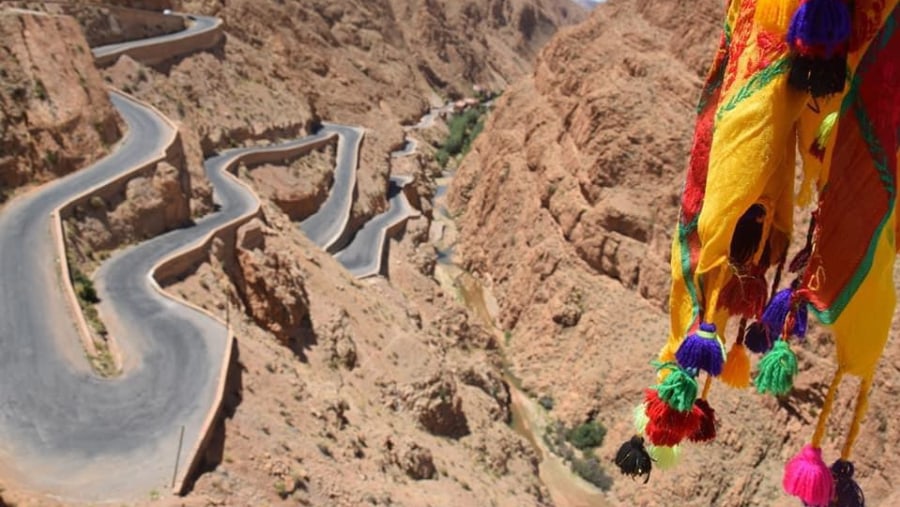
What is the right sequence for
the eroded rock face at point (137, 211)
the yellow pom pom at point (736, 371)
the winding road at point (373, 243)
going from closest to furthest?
the yellow pom pom at point (736, 371) → the eroded rock face at point (137, 211) → the winding road at point (373, 243)

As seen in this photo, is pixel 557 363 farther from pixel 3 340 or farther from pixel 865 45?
pixel 865 45

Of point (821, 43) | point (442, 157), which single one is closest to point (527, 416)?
point (821, 43)

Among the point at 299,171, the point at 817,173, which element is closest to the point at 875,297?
the point at 817,173

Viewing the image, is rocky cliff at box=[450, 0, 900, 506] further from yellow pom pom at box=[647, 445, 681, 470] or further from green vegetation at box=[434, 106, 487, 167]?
green vegetation at box=[434, 106, 487, 167]

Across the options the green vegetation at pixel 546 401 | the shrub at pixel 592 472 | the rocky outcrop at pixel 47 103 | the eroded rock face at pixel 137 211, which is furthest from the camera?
the green vegetation at pixel 546 401

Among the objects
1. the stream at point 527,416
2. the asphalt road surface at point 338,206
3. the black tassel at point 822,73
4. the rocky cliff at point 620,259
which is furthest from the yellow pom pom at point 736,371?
the asphalt road surface at point 338,206

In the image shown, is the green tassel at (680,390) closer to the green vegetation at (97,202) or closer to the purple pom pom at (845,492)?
the purple pom pom at (845,492)

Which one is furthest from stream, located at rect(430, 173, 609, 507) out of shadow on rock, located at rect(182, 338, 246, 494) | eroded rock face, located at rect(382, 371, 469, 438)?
shadow on rock, located at rect(182, 338, 246, 494)
